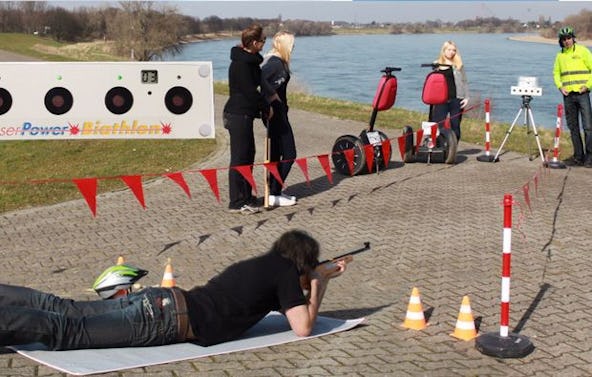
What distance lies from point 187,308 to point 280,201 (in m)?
5.23

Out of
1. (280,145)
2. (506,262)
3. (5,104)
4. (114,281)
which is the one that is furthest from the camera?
(5,104)

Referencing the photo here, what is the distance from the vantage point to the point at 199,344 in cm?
551

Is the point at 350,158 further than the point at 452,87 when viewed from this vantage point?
No

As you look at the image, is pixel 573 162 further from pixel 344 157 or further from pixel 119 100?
pixel 119 100

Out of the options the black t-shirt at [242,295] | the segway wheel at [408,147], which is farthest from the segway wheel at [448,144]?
the black t-shirt at [242,295]

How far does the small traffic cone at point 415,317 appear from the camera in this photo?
6141 mm

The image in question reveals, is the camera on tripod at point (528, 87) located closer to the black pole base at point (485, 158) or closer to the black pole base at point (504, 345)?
the black pole base at point (485, 158)

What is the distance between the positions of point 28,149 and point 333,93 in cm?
2059

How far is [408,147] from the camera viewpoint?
13.3 metres

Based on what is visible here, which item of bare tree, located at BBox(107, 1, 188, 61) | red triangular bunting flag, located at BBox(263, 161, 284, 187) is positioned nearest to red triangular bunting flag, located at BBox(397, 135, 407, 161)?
red triangular bunting flag, located at BBox(263, 161, 284, 187)

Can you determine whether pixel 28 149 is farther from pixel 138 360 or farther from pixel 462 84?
pixel 138 360

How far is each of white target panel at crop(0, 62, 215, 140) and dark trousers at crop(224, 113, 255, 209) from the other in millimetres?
4224

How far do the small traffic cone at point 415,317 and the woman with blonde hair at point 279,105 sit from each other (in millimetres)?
4201

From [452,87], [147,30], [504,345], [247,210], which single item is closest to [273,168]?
[247,210]
